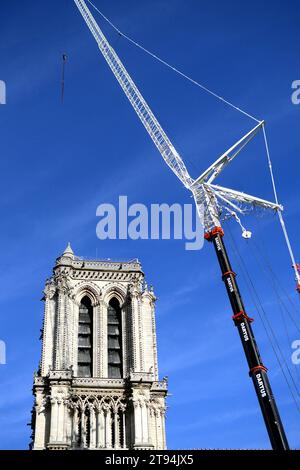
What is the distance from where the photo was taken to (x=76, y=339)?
94000 millimetres

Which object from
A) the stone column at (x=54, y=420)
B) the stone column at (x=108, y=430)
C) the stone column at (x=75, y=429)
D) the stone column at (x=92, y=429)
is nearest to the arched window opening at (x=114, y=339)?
the stone column at (x=108, y=430)

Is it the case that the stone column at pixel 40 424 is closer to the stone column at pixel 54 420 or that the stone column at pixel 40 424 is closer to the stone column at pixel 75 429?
the stone column at pixel 54 420

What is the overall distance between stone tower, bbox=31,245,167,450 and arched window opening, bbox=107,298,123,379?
13 cm

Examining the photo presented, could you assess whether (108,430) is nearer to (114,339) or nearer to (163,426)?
(163,426)

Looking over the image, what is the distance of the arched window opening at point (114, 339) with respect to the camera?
307ft

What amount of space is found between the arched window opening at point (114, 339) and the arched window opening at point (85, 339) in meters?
2.42

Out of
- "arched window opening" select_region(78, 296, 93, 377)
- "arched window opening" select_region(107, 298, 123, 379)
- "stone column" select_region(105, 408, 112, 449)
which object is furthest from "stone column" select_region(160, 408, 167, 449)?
"arched window opening" select_region(78, 296, 93, 377)

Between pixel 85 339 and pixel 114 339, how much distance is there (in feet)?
12.5

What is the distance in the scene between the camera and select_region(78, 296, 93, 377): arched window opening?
306ft

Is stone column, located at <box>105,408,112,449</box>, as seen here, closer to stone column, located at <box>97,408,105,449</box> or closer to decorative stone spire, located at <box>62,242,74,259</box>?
stone column, located at <box>97,408,105,449</box>

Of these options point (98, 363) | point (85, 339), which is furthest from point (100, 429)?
point (85, 339)
